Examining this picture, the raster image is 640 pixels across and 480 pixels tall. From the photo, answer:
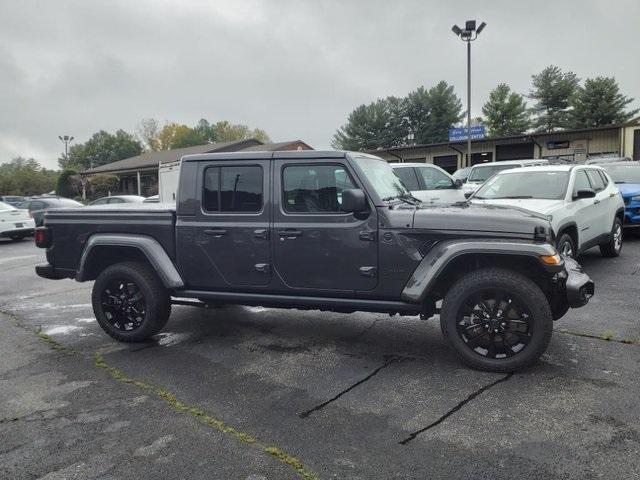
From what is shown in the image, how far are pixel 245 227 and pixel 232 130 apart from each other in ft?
298

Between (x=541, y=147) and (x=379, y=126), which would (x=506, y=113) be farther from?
(x=541, y=147)

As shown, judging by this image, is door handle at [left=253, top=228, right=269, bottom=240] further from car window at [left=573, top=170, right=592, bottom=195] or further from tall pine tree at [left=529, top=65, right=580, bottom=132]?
tall pine tree at [left=529, top=65, right=580, bottom=132]

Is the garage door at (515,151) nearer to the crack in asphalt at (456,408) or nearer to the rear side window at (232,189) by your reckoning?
the rear side window at (232,189)

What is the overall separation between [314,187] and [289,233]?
484mm

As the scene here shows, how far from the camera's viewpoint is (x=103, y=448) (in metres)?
3.06

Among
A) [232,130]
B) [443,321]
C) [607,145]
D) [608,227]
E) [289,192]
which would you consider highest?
[232,130]

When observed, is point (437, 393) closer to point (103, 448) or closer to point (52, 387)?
point (103, 448)

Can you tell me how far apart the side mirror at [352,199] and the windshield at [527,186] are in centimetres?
432

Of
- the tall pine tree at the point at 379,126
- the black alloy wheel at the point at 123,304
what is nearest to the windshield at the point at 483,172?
the black alloy wheel at the point at 123,304

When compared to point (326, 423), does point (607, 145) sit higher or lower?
higher

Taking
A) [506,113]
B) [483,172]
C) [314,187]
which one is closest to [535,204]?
[314,187]

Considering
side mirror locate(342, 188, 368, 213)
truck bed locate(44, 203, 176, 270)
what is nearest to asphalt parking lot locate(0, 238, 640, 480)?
truck bed locate(44, 203, 176, 270)

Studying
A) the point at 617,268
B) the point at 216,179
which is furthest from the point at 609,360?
the point at 617,268

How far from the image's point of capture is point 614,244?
8742 mm
